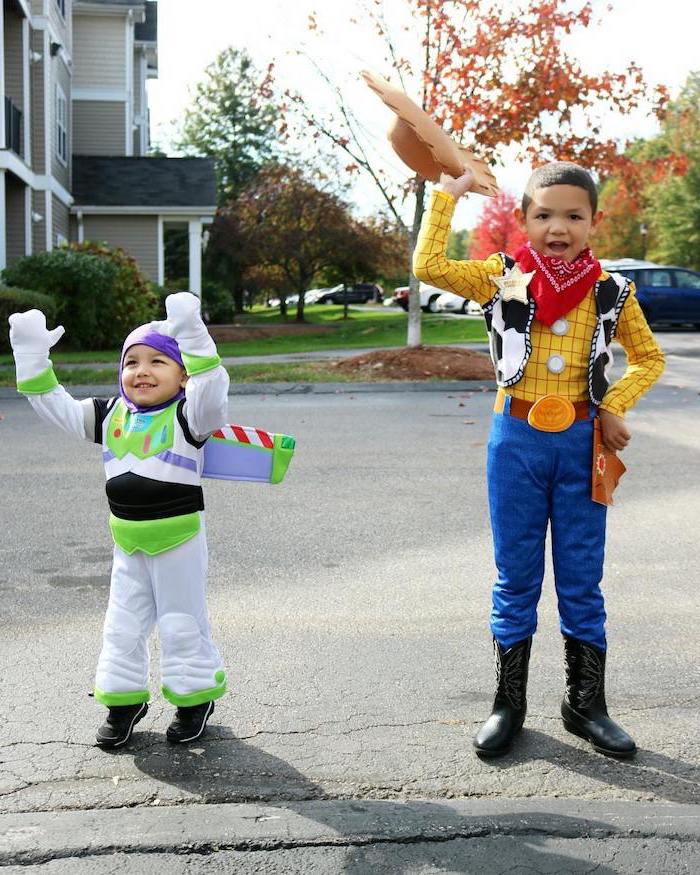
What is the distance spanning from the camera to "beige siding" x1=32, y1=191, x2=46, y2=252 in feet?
81.5

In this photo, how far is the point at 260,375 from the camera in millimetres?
14539

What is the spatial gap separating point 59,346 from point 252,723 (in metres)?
17.4

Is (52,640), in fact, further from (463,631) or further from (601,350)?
(601,350)

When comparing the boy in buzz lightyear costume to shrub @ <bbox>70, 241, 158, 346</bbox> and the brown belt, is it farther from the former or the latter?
shrub @ <bbox>70, 241, 158, 346</bbox>

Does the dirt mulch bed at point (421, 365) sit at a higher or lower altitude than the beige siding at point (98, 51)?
lower

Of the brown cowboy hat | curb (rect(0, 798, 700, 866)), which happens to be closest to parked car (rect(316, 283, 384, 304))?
the brown cowboy hat

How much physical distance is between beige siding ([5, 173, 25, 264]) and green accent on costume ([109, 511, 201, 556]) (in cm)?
2220

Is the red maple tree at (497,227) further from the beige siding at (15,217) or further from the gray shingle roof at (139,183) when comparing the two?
the beige siding at (15,217)

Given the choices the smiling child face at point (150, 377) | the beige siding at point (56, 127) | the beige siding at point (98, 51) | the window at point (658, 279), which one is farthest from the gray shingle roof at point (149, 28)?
the smiling child face at point (150, 377)

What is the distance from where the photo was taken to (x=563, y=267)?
3383mm

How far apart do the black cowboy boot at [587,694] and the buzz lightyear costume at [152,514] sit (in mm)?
1120

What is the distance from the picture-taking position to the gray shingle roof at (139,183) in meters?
29.2

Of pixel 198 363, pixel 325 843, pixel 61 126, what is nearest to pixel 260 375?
pixel 198 363

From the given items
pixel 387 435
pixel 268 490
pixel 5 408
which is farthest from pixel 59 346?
pixel 268 490
